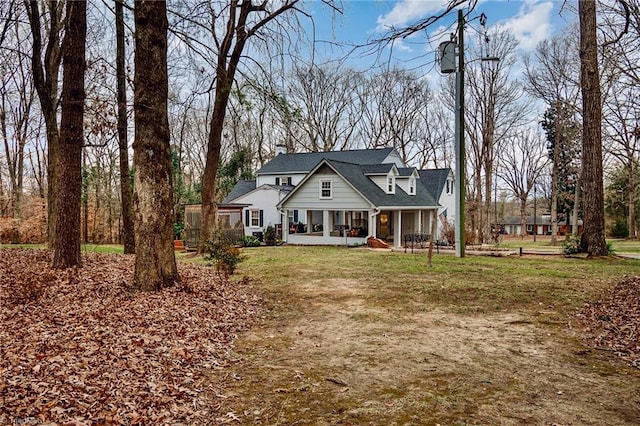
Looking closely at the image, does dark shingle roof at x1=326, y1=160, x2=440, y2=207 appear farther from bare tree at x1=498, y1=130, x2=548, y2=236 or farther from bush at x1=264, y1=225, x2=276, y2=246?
bare tree at x1=498, y1=130, x2=548, y2=236

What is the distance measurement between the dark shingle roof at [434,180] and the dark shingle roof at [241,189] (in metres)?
12.6

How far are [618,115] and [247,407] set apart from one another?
21.0 m

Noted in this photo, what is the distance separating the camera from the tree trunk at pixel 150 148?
6.42 metres

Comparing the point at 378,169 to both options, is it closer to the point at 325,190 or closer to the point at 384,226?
the point at 384,226

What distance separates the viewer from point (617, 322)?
573 cm

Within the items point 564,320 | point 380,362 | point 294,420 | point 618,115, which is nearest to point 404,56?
point 380,362

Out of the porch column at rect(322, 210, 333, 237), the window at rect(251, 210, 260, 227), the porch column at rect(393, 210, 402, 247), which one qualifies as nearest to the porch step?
the porch column at rect(393, 210, 402, 247)

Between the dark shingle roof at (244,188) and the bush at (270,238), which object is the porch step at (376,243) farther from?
the dark shingle roof at (244,188)

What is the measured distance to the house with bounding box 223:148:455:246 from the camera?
2197 centimetres

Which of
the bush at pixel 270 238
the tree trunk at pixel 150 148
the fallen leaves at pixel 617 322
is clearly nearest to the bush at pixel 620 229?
the bush at pixel 270 238

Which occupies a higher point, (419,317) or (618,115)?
(618,115)

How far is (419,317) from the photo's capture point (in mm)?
6414

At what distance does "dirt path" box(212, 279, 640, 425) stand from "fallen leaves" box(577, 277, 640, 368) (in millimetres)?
292

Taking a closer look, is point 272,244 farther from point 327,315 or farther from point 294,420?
point 294,420
